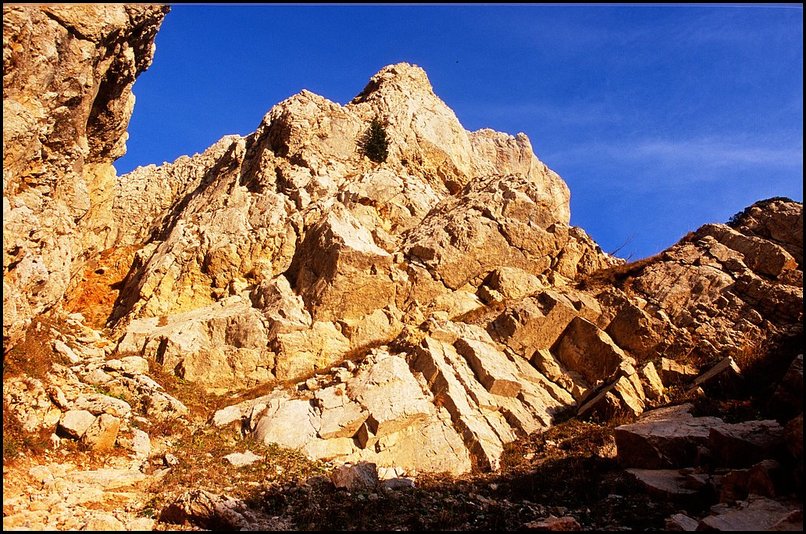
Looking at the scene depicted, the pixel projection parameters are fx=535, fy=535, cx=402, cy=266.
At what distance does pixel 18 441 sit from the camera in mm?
10398

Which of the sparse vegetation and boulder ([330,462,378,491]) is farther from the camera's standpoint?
the sparse vegetation

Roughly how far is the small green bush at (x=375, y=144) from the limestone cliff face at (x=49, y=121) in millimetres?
14928

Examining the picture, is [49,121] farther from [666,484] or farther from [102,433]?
[666,484]

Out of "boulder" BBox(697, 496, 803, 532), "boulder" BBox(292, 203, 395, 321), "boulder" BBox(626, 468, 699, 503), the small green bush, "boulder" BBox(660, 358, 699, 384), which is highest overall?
the small green bush

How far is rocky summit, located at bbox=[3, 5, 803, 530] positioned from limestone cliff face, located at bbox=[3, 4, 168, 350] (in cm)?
6

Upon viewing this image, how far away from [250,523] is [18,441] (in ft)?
16.6

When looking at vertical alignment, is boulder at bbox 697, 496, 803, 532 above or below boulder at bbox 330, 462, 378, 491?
below

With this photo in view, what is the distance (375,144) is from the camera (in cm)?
2891

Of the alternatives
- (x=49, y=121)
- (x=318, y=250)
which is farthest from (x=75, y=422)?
(x=318, y=250)

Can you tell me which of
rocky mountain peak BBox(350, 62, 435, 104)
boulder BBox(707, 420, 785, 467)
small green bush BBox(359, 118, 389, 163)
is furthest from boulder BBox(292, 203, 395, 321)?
rocky mountain peak BBox(350, 62, 435, 104)

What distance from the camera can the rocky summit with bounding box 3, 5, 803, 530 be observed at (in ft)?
33.5

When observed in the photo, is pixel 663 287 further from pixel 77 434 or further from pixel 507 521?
pixel 77 434

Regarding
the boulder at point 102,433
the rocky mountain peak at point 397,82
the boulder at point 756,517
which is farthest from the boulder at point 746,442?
the rocky mountain peak at point 397,82

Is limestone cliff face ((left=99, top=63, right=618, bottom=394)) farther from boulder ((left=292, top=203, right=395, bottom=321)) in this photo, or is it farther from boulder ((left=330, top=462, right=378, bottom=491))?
boulder ((left=330, top=462, right=378, bottom=491))
